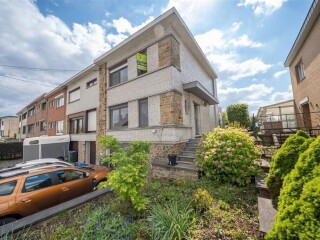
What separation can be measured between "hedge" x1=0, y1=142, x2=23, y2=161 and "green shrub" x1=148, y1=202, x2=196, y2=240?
25.2 meters

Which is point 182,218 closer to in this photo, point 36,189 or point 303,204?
point 303,204

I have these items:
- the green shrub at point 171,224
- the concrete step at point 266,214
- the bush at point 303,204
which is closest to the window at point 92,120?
the green shrub at point 171,224

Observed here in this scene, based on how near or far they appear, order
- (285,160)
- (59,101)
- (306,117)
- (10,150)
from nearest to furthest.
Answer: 1. (285,160)
2. (306,117)
3. (59,101)
4. (10,150)

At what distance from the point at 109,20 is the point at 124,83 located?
354 centimetres

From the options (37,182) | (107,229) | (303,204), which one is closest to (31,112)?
(37,182)

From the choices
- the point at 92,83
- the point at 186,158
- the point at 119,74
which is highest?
the point at 92,83

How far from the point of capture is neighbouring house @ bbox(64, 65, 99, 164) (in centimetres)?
1374

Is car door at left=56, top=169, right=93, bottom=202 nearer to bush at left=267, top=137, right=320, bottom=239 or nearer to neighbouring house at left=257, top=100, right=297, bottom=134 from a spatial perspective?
bush at left=267, top=137, right=320, bottom=239

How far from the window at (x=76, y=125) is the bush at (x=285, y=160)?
15.3 m

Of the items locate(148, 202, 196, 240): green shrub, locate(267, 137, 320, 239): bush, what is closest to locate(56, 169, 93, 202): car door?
locate(148, 202, 196, 240): green shrub

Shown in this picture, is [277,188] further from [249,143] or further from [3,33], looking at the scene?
[3,33]

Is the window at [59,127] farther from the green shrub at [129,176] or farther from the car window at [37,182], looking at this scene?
the green shrub at [129,176]

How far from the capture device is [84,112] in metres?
14.6

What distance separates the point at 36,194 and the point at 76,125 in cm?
1227
